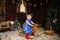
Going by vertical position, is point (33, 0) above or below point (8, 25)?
above

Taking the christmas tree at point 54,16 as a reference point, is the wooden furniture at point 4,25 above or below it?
below

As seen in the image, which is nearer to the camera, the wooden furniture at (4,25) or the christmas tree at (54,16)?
the christmas tree at (54,16)

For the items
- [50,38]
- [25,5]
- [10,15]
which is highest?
[25,5]

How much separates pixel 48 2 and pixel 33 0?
46 cm

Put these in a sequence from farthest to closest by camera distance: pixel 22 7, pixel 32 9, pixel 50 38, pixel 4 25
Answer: pixel 32 9 → pixel 22 7 → pixel 4 25 → pixel 50 38

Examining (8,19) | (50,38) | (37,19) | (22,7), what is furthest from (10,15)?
(50,38)

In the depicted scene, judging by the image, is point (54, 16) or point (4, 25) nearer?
point (54, 16)

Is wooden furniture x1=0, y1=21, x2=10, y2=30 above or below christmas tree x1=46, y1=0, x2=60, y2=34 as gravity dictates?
below

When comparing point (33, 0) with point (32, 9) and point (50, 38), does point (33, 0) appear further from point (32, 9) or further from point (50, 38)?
point (50, 38)

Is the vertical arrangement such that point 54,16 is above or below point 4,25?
above

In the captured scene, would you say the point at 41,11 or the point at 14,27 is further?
the point at 41,11

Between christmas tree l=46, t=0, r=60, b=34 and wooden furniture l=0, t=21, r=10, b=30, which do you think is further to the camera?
wooden furniture l=0, t=21, r=10, b=30

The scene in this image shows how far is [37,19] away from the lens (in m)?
4.83


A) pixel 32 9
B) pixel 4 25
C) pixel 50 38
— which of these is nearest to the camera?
pixel 50 38
